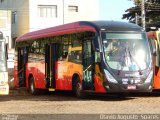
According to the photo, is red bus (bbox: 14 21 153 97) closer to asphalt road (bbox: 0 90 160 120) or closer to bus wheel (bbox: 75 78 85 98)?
bus wheel (bbox: 75 78 85 98)

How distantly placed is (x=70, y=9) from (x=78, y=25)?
3811 cm

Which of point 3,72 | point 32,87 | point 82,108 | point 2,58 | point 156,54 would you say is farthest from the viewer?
point 32,87

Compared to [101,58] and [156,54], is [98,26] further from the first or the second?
[156,54]

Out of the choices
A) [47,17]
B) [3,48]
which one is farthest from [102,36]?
[47,17]

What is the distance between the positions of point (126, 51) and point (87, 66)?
172 centimetres

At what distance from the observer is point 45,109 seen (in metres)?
18.5

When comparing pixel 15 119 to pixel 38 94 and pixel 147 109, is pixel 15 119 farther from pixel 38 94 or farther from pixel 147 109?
pixel 38 94

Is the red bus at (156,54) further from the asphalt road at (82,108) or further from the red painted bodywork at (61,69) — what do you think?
the red painted bodywork at (61,69)

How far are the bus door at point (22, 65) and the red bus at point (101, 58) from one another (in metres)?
4.26

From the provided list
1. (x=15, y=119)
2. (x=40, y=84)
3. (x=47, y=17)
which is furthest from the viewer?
(x=47, y=17)

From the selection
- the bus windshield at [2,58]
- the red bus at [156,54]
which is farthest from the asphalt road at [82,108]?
the red bus at [156,54]

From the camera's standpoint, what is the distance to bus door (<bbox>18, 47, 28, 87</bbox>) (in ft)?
95.6

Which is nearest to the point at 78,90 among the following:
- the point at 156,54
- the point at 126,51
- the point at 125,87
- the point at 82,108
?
the point at 125,87

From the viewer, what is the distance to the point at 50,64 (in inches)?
1002
